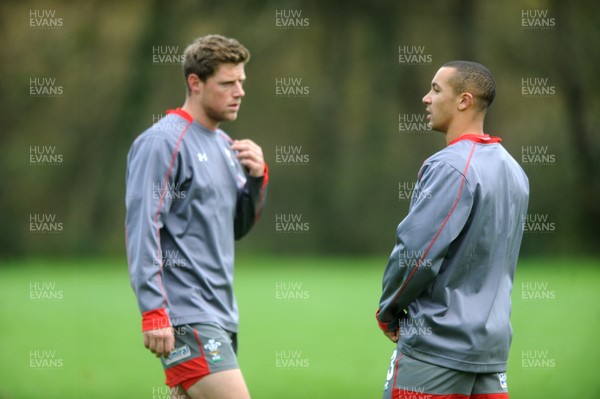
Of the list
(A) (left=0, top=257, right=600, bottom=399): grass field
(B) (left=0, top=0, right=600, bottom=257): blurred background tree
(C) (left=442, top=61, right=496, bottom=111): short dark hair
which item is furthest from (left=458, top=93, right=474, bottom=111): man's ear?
(B) (left=0, top=0, right=600, bottom=257): blurred background tree

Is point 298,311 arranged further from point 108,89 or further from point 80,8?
point 80,8

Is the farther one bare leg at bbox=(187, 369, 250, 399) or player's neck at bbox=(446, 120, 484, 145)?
bare leg at bbox=(187, 369, 250, 399)

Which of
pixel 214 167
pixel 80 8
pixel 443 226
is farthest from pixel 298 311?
pixel 443 226

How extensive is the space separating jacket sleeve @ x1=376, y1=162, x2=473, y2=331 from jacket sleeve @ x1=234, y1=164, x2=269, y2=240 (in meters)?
1.01

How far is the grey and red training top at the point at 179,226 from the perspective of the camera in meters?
3.39

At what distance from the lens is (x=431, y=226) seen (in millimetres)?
2994

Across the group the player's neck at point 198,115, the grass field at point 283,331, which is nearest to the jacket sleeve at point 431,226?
the player's neck at point 198,115

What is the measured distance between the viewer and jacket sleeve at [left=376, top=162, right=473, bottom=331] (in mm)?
2980

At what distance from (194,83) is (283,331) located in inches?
176

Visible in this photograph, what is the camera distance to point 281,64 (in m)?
11.0

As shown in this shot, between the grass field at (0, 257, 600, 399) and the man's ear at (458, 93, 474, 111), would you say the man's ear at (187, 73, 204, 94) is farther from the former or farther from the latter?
the grass field at (0, 257, 600, 399)

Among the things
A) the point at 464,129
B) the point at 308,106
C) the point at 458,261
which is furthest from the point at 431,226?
the point at 308,106

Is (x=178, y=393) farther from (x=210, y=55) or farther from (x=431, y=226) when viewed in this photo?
(x=210, y=55)

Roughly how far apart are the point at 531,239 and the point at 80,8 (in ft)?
18.9
